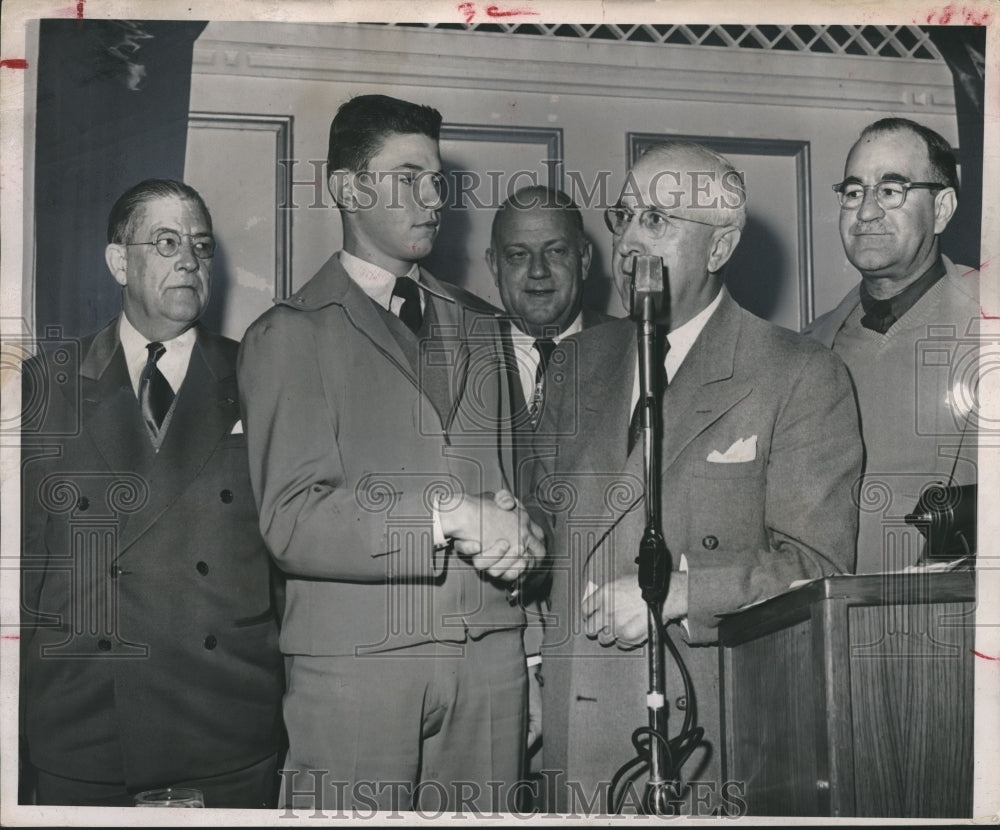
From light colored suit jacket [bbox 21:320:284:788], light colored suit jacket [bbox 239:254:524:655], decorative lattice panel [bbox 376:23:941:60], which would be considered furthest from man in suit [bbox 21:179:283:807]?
decorative lattice panel [bbox 376:23:941:60]

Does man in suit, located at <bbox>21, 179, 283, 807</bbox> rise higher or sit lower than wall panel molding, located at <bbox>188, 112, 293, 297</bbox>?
lower

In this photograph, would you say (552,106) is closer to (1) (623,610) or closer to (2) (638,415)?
(2) (638,415)

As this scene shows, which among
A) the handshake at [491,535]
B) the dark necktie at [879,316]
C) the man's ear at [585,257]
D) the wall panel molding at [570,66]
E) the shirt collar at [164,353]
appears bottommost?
the handshake at [491,535]

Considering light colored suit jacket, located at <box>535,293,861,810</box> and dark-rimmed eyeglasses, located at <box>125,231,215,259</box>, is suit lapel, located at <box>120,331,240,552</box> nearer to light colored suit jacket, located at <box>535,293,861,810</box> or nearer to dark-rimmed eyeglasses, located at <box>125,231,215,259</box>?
dark-rimmed eyeglasses, located at <box>125,231,215,259</box>

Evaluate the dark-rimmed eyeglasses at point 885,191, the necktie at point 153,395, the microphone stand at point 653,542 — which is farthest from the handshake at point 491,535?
the dark-rimmed eyeglasses at point 885,191

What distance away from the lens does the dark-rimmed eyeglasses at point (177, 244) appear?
3.93 m

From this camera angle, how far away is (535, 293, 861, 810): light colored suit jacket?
3631 millimetres

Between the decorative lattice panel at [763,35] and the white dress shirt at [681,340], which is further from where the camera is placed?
the decorative lattice panel at [763,35]

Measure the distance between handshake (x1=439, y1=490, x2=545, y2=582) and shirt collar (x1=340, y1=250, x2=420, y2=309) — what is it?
0.54 m

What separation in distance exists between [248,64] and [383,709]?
1.66 meters

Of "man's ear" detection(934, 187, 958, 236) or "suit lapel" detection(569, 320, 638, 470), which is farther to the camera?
"man's ear" detection(934, 187, 958, 236)

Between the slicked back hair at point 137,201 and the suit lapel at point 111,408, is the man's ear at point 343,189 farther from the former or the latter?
the suit lapel at point 111,408

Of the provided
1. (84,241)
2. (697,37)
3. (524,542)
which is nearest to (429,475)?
(524,542)

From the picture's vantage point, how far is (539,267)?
3.96 m
